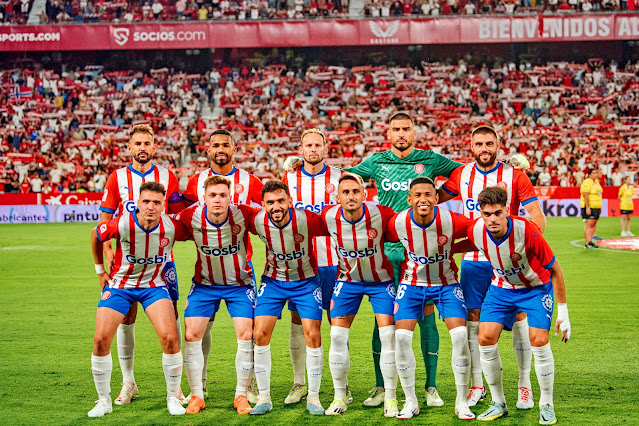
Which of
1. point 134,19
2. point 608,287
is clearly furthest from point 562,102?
point 608,287

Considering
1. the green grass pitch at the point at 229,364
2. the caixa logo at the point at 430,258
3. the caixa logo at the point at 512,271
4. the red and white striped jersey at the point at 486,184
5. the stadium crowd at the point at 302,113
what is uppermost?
the stadium crowd at the point at 302,113

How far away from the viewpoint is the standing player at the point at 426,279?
5488mm

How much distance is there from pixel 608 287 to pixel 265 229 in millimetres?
7138

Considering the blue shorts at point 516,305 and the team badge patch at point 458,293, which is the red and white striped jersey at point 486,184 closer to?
the team badge patch at point 458,293

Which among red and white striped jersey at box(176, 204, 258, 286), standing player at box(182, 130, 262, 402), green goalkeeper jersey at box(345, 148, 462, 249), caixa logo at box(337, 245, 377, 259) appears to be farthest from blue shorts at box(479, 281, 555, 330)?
standing player at box(182, 130, 262, 402)

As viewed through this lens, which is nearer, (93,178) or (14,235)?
(14,235)

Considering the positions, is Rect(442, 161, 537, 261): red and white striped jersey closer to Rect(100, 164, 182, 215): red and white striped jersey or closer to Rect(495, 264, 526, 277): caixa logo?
Rect(495, 264, 526, 277): caixa logo

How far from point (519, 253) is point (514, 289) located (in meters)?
0.31

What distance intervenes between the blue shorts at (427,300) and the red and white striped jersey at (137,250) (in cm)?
192

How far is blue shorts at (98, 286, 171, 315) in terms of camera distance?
573 cm

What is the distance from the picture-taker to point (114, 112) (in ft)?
Result: 103

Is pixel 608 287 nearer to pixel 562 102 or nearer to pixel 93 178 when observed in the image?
pixel 93 178

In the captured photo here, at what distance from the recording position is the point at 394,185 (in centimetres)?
626

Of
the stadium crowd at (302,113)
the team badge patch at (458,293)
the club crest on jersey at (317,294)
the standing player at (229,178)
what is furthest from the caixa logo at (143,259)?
the stadium crowd at (302,113)
